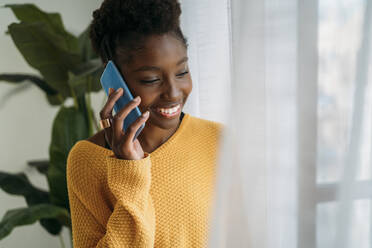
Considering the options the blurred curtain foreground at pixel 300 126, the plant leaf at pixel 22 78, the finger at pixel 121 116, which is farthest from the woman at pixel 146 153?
the plant leaf at pixel 22 78

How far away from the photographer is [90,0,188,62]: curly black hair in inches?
26.1

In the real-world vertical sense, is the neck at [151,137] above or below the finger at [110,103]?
below

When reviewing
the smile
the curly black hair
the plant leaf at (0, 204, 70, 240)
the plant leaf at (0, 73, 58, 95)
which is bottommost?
the plant leaf at (0, 204, 70, 240)

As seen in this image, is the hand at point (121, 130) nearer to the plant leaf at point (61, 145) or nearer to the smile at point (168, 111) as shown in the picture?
the smile at point (168, 111)

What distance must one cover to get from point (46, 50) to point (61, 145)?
0.41 meters

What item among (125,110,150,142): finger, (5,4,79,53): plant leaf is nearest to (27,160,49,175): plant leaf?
(5,4,79,53): plant leaf

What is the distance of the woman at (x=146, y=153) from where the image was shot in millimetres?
660

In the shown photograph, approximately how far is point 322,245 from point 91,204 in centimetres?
62

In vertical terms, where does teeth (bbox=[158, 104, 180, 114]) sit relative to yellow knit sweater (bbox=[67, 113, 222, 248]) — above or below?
above

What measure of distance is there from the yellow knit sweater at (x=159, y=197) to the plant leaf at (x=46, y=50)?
2.36ft

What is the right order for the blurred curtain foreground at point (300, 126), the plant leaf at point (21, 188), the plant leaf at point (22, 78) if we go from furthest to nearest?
the plant leaf at point (22, 78)
the plant leaf at point (21, 188)
the blurred curtain foreground at point (300, 126)

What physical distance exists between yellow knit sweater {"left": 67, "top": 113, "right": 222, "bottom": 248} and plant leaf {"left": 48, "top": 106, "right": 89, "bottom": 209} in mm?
670

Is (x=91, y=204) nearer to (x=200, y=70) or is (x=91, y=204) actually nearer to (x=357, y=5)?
(x=200, y=70)

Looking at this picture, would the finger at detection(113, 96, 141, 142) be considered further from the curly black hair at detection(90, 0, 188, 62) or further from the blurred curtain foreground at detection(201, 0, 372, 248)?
the blurred curtain foreground at detection(201, 0, 372, 248)
